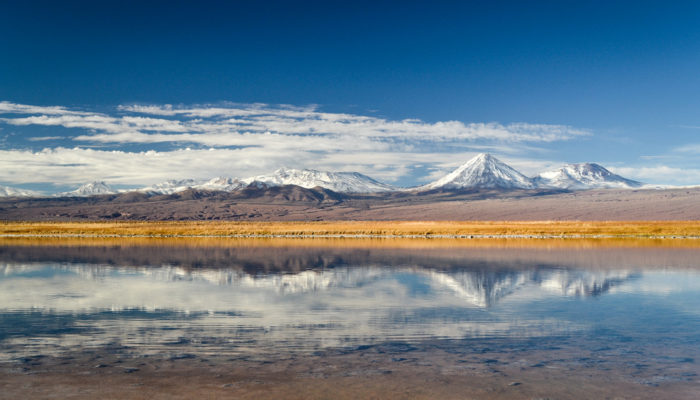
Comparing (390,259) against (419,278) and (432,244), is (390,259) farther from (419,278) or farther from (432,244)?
(432,244)

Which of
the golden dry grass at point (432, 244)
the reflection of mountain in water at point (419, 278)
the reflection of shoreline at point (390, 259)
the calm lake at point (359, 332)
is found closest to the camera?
the calm lake at point (359, 332)

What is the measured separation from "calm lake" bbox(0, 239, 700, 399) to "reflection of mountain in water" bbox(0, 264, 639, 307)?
0.11 metres

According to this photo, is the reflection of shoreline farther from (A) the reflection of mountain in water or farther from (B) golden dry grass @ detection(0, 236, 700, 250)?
(B) golden dry grass @ detection(0, 236, 700, 250)

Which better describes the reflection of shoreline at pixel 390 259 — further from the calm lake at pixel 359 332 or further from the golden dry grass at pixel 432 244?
the golden dry grass at pixel 432 244

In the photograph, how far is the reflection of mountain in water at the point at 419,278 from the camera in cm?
1933

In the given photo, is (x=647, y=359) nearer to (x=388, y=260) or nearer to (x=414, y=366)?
(x=414, y=366)

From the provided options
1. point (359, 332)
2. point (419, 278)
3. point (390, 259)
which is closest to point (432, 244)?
point (390, 259)

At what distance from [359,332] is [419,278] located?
1004 cm

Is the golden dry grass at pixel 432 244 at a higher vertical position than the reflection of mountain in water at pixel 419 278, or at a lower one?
lower

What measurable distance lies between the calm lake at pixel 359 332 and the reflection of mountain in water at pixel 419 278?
106mm

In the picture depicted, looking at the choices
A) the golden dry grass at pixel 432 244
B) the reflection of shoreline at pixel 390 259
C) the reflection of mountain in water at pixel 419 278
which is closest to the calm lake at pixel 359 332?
the reflection of mountain in water at pixel 419 278

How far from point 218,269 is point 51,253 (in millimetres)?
16585

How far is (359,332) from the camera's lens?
12961 millimetres

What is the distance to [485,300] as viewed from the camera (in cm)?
1712
